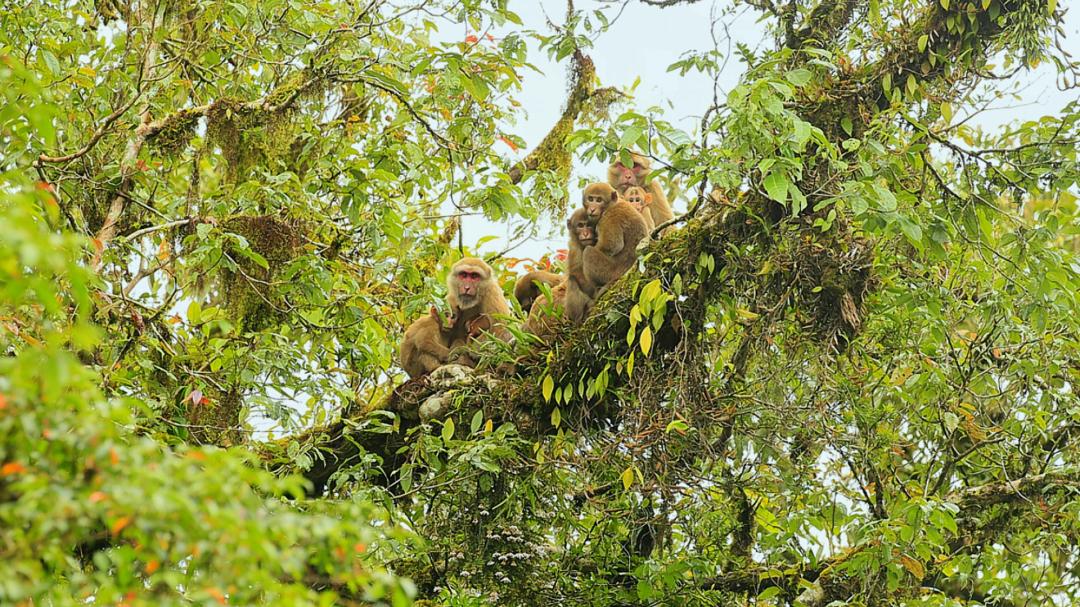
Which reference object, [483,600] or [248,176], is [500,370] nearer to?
[483,600]

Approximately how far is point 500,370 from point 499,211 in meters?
1.10

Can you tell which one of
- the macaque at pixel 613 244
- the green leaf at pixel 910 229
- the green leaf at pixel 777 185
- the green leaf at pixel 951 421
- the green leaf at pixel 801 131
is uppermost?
the macaque at pixel 613 244

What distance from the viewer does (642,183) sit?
8953 millimetres

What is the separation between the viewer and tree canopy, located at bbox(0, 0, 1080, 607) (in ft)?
19.2

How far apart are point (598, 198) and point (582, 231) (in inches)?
14.5

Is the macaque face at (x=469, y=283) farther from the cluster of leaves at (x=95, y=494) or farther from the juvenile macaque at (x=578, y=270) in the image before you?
the cluster of leaves at (x=95, y=494)

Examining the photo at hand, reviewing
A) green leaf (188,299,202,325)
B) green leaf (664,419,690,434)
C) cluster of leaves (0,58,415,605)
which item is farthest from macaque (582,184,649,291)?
cluster of leaves (0,58,415,605)

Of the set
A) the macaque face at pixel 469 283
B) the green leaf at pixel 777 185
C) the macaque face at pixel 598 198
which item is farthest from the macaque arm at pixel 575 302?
the green leaf at pixel 777 185

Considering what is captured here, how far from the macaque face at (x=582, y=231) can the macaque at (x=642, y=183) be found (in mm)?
892

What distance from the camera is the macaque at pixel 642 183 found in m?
8.64

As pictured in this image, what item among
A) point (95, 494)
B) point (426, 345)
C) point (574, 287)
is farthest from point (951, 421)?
point (95, 494)

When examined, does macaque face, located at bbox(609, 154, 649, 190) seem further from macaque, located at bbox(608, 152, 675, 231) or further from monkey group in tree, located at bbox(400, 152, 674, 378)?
monkey group in tree, located at bbox(400, 152, 674, 378)

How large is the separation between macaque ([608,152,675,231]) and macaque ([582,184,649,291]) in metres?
0.89

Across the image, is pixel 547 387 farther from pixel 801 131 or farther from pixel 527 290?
pixel 527 290
